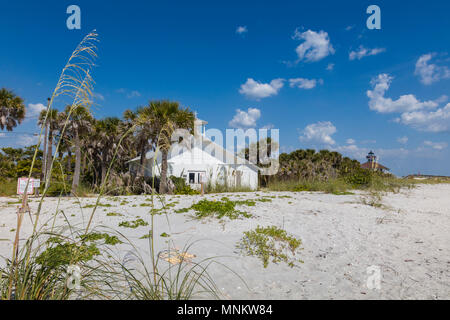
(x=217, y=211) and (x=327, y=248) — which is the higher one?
(x=217, y=211)

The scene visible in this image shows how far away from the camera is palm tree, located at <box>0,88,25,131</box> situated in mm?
17422

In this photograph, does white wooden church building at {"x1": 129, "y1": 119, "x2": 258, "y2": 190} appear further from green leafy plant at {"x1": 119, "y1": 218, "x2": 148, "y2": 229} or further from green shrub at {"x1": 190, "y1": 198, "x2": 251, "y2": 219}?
green leafy plant at {"x1": 119, "y1": 218, "x2": 148, "y2": 229}

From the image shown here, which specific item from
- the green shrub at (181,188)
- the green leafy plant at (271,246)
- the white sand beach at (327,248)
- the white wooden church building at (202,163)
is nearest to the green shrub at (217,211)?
the white sand beach at (327,248)

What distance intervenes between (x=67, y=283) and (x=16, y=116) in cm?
2189

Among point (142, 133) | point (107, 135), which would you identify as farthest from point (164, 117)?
point (107, 135)

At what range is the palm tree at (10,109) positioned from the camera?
17422 mm

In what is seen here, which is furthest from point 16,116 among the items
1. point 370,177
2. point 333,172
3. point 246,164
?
point 333,172

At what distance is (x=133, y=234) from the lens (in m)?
5.36

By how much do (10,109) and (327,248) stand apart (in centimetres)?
2200

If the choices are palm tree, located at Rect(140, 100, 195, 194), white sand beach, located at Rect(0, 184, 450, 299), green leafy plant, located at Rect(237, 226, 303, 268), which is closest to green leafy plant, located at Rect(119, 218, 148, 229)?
white sand beach, located at Rect(0, 184, 450, 299)

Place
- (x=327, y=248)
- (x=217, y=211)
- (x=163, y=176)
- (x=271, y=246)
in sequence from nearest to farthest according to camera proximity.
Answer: (x=271, y=246) < (x=327, y=248) < (x=217, y=211) < (x=163, y=176)

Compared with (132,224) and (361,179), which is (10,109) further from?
(361,179)

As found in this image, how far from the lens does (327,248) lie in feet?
15.5
